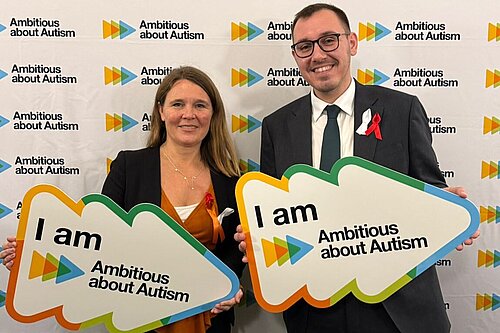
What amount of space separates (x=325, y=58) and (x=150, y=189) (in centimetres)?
65

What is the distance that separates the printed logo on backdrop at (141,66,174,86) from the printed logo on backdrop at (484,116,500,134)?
118 centimetres

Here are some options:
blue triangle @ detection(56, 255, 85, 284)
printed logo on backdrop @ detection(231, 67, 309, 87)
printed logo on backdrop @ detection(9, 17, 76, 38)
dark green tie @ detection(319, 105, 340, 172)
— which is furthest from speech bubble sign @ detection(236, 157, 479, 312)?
printed logo on backdrop @ detection(9, 17, 76, 38)

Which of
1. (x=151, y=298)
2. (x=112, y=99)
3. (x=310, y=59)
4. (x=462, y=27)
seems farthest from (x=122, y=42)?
(x=462, y=27)

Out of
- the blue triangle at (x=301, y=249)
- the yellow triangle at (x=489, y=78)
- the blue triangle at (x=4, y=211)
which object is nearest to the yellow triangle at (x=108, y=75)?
the blue triangle at (x=4, y=211)

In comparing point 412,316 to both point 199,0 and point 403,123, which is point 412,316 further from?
point 199,0

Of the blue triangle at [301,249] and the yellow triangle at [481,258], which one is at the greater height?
the blue triangle at [301,249]

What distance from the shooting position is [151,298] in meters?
1.49

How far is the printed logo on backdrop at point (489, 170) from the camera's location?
195cm

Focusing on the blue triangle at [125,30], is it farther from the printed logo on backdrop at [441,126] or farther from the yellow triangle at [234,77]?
the printed logo on backdrop at [441,126]

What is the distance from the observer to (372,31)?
1.92 metres

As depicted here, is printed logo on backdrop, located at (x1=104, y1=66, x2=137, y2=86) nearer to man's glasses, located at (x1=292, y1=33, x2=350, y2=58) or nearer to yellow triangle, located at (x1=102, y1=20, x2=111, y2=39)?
yellow triangle, located at (x1=102, y1=20, x2=111, y2=39)

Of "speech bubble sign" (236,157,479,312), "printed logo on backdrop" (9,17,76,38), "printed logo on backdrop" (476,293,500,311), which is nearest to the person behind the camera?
"speech bubble sign" (236,157,479,312)

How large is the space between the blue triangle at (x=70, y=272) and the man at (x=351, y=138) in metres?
0.46

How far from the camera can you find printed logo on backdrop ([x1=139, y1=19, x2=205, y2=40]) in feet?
6.21
